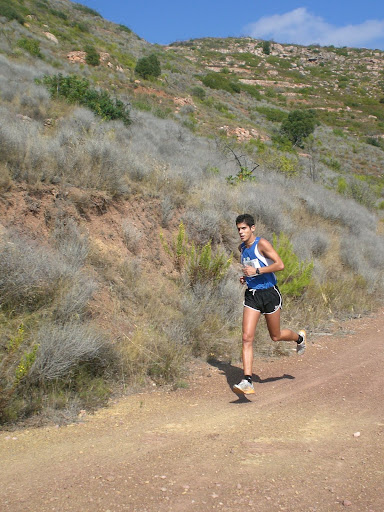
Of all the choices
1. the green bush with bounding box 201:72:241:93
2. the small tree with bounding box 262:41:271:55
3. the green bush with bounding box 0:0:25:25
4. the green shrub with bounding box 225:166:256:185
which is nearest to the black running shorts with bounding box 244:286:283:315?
the green shrub with bounding box 225:166:256:185

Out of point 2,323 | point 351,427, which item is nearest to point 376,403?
point 351,427

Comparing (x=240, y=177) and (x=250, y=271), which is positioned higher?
(x=240, y=177)

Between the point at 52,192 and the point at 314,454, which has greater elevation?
the point at 52,192

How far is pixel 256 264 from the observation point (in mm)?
5207

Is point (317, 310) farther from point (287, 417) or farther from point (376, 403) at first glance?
point (287, 417)

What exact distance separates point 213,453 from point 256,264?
227 centimetres

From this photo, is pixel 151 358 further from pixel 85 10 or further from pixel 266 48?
pixel 266 48

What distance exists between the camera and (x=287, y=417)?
14.1 feet

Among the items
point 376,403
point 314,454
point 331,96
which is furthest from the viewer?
point 331,96

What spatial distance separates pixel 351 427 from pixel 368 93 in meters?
66.7

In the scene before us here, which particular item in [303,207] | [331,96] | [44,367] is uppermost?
[331,96]

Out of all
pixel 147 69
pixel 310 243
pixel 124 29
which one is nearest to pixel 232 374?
pixel 310 243

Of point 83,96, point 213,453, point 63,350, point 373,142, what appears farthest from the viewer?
point 373,142

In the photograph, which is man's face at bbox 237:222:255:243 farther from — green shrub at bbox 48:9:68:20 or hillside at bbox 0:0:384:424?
green shrub at bbox 48:9:68:20
